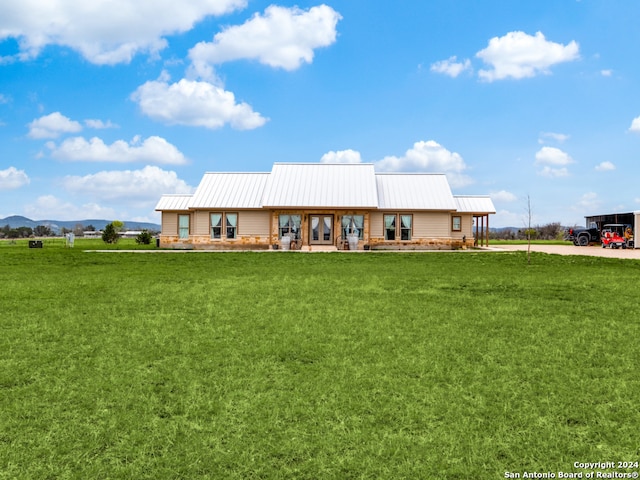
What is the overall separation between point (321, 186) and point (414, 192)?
6.03 m

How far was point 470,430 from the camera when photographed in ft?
11.5

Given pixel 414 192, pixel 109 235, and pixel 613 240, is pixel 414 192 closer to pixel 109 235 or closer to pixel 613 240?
pixel 613 240

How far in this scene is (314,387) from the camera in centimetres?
432

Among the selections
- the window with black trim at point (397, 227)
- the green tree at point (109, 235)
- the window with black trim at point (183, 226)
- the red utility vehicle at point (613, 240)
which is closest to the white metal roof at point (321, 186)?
the window with black trim at point (397, 227)

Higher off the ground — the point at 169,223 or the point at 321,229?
the point at 169,223

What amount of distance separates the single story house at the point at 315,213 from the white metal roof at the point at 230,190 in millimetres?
63

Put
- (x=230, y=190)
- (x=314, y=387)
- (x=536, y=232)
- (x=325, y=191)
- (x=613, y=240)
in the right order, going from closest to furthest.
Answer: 1. (x=314, y=387)
2. (x=325, y=191)
3. (x=230, y=190)
4. (x=613, y=240)
5. (x=536, y=232)

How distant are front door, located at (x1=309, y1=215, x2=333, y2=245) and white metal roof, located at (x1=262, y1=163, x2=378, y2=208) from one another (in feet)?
3.91

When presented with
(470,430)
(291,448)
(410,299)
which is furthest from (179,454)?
(410,299)

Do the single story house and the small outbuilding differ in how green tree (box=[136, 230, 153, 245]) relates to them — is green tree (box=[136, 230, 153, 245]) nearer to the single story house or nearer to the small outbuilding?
the single story house

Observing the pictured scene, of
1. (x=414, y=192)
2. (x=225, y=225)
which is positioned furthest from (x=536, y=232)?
(x=225, y=225)

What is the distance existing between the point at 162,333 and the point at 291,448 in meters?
3.69

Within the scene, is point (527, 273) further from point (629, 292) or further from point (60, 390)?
point (60, 390)

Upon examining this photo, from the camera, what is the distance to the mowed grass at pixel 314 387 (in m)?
3.16
